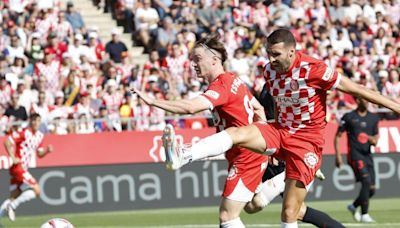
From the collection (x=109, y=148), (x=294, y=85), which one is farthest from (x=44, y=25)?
(x=294, y=85)

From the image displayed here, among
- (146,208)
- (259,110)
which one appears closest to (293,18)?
(146,208)

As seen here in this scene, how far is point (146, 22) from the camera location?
98.7 ft

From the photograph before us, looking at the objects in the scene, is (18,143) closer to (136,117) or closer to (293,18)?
(136,117)

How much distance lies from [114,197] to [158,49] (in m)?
6.18

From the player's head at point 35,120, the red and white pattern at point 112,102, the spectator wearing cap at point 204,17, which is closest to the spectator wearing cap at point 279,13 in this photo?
the spectator wearing cap at point 204,17

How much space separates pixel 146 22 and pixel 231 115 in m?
18.2

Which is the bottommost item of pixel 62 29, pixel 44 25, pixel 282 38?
pixel 282 38

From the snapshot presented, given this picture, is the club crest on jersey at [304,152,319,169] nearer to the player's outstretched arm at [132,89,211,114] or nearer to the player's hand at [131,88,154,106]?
the player's outstretched arm at [132,89,211,114]

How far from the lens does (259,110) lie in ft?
41.5

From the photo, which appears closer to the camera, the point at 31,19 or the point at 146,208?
the point at 146,208

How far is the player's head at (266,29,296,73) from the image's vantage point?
38.0 feet

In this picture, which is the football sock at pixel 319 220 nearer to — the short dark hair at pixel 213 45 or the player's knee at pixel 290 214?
the player's knee at pixel 290 214

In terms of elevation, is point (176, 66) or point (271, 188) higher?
point (176, 66)

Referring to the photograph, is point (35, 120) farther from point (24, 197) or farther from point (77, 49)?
point (77, 49)
